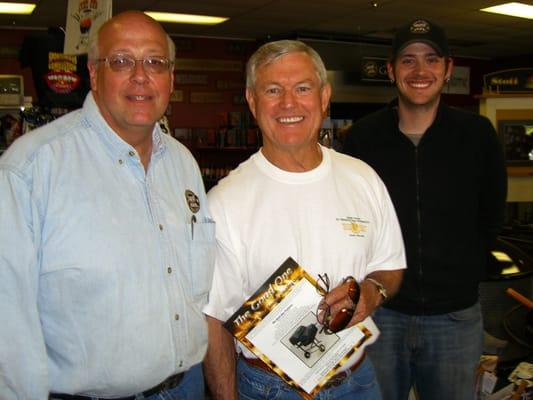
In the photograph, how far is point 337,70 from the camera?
416 inches

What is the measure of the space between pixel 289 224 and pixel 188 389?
57cm

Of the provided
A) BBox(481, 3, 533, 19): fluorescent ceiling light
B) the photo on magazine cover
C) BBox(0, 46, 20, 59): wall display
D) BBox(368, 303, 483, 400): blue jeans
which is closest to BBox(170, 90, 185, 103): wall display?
BBox(0, 46, 20, 59): wall display

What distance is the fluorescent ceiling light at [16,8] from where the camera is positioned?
777 cm

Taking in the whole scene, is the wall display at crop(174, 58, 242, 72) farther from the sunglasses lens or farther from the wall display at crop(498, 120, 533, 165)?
the sunglasses lens

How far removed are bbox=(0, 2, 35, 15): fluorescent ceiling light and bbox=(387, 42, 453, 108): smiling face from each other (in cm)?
677

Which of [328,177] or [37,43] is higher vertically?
[37,43]

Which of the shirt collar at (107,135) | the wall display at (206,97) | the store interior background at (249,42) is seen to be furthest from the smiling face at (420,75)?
the wall display at (206,97)

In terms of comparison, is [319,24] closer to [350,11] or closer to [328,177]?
[350,11]

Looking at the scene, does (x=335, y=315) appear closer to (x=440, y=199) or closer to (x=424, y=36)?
(x=440, y=199)

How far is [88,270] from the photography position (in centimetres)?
145

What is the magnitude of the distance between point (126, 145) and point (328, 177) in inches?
24.7

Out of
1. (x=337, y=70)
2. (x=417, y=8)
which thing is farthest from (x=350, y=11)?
(x=337, y=70)

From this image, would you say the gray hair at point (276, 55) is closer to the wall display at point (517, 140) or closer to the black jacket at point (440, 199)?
the black jacket at point (440, 199)

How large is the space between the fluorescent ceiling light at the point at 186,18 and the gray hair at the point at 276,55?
710cm
